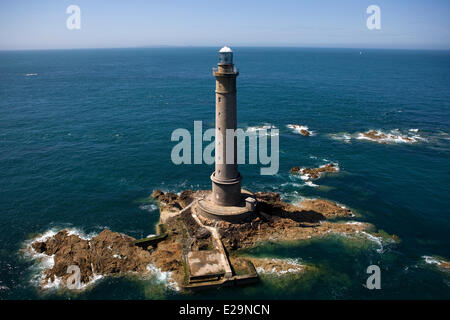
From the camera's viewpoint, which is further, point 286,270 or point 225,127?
point 225,127

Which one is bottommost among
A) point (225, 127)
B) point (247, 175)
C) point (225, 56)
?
point (247, 175)

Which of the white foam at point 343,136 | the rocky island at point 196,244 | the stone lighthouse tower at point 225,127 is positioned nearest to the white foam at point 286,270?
the rocky island at point 196,244

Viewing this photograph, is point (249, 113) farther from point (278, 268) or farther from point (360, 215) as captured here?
point (278, 268)

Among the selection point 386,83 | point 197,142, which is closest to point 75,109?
point 197,142

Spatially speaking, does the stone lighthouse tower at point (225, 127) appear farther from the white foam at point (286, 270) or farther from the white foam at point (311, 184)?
the white foam at point (311, 184)

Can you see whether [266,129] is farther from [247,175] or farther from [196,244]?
[196,244]

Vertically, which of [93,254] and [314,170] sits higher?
[314,170]

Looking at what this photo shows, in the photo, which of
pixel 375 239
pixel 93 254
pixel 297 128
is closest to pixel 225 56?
pixel 93 254
